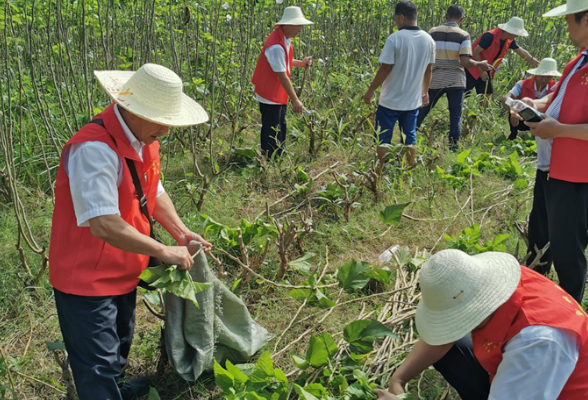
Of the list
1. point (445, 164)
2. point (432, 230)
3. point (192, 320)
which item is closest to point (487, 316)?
point (192, 320)

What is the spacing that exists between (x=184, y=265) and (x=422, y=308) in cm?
81

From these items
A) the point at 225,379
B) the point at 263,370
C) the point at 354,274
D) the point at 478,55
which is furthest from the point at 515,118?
the point at 478,55

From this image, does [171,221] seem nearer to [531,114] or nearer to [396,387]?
[396,387]

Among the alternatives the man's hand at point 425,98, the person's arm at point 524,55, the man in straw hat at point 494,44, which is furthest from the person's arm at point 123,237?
the person's arm at point 524,55

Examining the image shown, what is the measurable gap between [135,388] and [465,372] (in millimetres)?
1330

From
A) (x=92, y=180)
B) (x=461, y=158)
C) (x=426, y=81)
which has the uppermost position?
(x=92, y=180)

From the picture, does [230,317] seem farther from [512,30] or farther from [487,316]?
[512,30]

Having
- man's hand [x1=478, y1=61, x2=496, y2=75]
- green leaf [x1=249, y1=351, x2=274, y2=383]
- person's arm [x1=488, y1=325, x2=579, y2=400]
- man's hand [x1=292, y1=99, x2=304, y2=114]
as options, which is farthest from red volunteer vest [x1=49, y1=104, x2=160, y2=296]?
man's hand [x1=478, y1=61, x2=496, y2=75]

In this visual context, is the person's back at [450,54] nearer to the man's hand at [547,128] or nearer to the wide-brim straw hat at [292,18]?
the wide-brim straw hat at [292,18]

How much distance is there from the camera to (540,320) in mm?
1441

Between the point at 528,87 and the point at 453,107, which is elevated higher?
the point at 528,87

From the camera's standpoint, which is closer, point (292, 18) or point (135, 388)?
point (135, 388)

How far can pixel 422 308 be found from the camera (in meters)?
1.69

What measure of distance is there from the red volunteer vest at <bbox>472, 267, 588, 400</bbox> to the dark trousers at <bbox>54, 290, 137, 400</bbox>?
3.99 feet
